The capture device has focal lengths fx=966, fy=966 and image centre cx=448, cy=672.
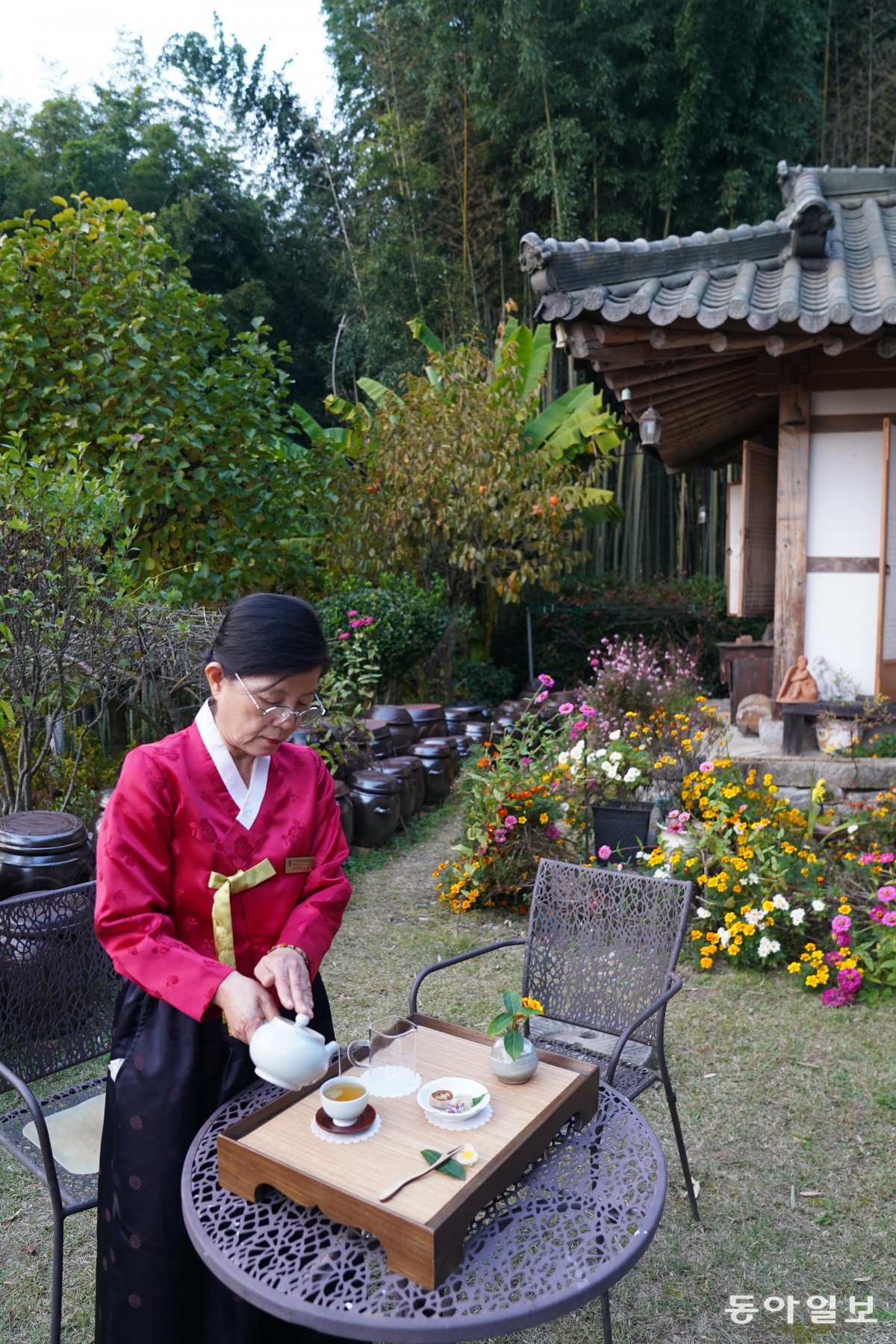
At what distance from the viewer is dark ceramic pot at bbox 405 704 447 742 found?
7.36 m

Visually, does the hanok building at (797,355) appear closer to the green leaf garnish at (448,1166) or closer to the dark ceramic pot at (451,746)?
the dark ceramic pot at (451,746)

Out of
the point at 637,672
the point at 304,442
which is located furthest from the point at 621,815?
the point at 304,442

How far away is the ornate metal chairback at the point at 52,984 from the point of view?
231 cm

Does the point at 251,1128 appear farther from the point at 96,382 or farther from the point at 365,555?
the point at 365,555

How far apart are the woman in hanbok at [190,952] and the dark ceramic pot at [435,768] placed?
16.5ft

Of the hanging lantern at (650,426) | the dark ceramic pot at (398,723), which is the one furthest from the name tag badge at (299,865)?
the dark ceramic pot at (398,723)

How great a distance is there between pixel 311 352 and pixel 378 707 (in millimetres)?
10040

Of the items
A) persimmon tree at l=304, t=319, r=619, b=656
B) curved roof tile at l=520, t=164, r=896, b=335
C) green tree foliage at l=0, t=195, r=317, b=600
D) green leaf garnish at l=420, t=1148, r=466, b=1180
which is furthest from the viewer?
persimmon tree at l=304, t=319, r=619, b=656

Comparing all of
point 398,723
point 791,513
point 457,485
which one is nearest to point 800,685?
point 791,513

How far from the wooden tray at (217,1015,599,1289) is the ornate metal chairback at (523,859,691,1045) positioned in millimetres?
825

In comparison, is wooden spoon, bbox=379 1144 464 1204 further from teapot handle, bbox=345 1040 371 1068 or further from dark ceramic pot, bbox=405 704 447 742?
dark ceramic pot, bbox=405 704 447 742

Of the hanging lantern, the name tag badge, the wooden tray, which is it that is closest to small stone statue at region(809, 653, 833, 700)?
the hanging lantern

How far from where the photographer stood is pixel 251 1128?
5.15 feet

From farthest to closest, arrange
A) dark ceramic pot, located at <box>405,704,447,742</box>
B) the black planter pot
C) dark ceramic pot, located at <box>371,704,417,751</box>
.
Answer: dark ceramic pot, located at <box>405,704,447,742</box>, dark ceramic pot, located at <box>371,704,417,751</box>, the black planter pot
